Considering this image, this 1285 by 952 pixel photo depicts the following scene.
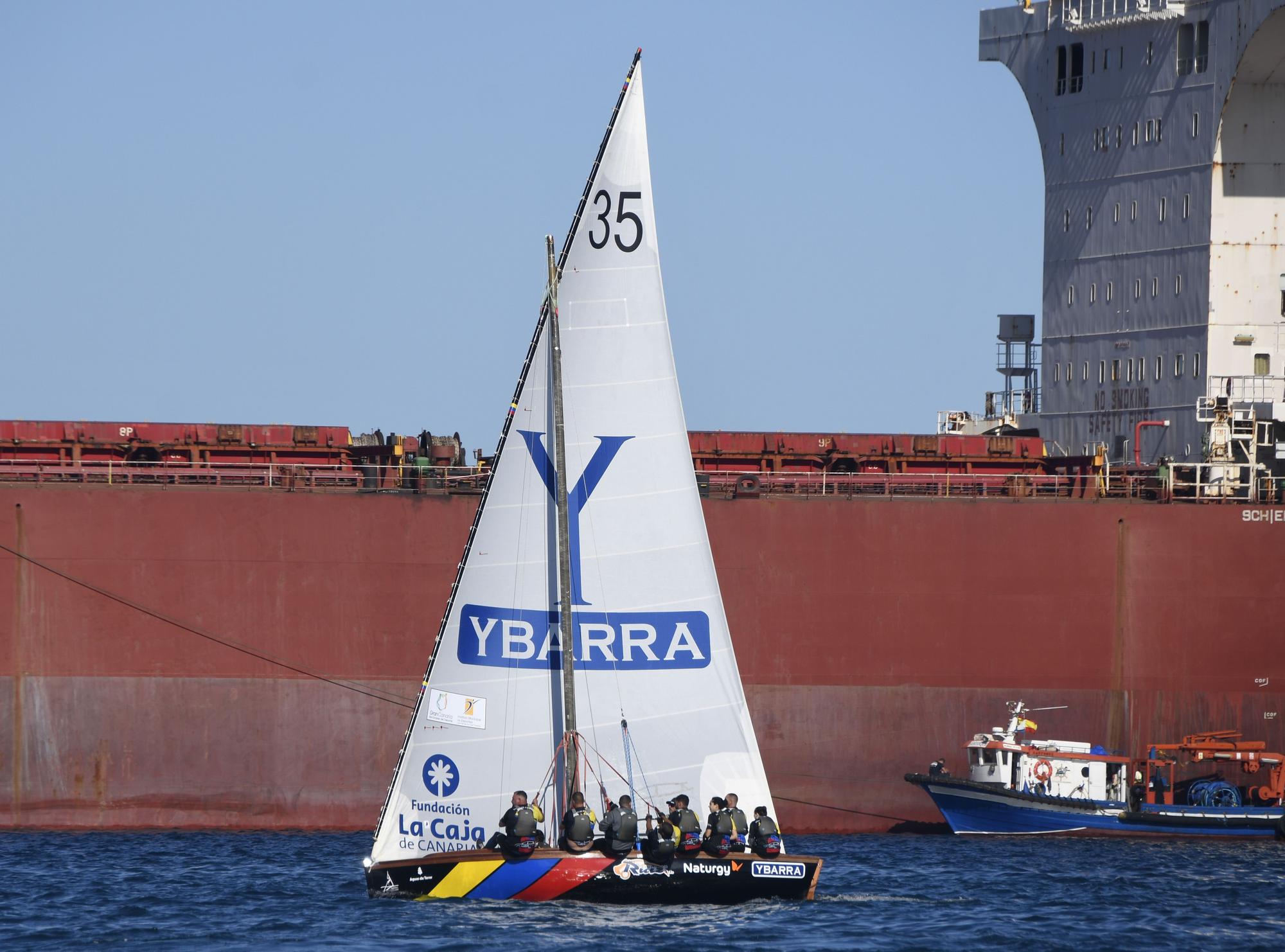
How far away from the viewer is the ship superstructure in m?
40.9

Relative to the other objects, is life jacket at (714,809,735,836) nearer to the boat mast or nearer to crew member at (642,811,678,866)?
crew member at (642,811,678,866)

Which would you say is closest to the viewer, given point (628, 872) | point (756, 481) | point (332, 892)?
point (628, 872)

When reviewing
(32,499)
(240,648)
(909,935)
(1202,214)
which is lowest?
(909,935)

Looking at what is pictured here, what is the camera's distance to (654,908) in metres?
24.4

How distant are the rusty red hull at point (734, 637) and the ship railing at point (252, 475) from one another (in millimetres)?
664

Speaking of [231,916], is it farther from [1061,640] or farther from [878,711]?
[1061,640]

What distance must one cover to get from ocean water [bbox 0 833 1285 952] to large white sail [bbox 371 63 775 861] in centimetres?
164

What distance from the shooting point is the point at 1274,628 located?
35.8 m

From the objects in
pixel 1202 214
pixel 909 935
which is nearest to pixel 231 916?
pixel 909 935

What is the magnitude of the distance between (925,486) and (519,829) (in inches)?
699

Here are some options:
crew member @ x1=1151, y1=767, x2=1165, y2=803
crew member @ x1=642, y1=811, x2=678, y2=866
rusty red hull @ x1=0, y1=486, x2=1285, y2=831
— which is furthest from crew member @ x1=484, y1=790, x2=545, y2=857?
crew member @ x1=1151, y1=767, x2=1165, y2=803

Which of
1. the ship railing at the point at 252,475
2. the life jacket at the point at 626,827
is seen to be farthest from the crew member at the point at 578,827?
the ship railing at the point at 252,475

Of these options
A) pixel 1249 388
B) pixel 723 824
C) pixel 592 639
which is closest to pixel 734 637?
pixel 592 639

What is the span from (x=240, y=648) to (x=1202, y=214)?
23.0m
